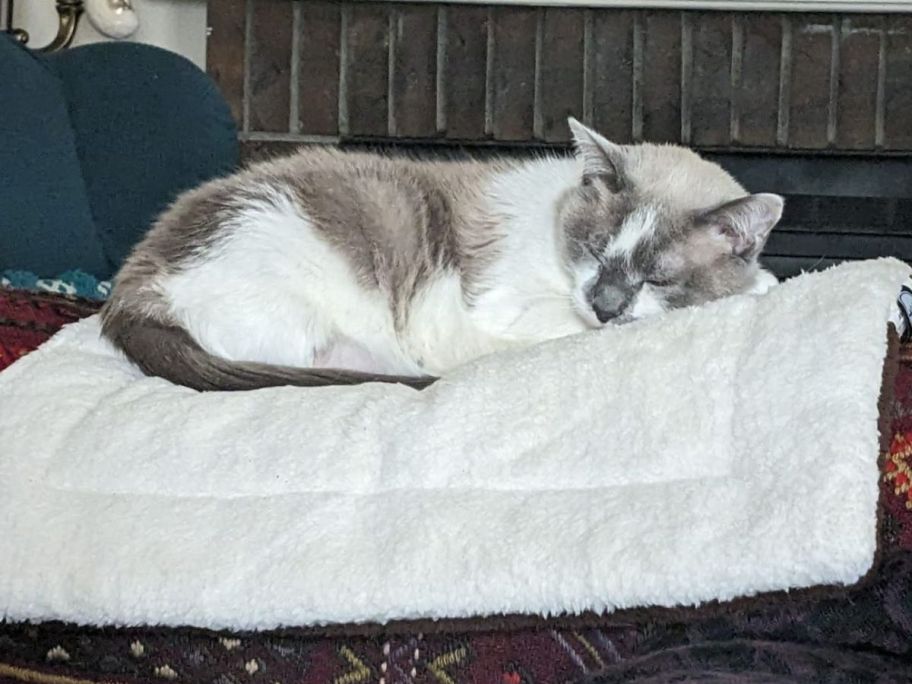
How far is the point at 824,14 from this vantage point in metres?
2.46

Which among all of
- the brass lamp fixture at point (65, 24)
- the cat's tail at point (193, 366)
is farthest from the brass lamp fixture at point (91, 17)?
the cat's tail at point (193, 366)

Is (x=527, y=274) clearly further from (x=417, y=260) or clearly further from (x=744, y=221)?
(x=744, y=221)

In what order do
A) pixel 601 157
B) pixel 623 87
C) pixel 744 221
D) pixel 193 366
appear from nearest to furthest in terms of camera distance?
pixel 193 366 → pixel 744 221 → pixel 601 157 → pixel 623 87

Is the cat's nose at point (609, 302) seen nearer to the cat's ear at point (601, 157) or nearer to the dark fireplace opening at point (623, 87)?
the cat's ear at point (601, 157)

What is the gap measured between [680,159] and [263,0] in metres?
1.45

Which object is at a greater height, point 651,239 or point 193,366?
point 651,239

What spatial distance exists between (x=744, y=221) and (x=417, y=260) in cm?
45

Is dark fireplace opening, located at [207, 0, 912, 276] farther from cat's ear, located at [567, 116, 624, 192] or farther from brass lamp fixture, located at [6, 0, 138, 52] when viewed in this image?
cat's ear, located at [567, 116, 624, 192]

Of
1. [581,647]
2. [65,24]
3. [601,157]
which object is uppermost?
[65,24]

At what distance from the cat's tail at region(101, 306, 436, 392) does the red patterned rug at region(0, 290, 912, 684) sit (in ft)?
1.13

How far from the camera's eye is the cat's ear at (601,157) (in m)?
1.42

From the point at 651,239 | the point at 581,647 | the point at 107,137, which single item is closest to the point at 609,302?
the point at 651,239

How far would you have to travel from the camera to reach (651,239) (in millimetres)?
1364

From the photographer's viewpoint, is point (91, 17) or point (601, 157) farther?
point (91, 17)
